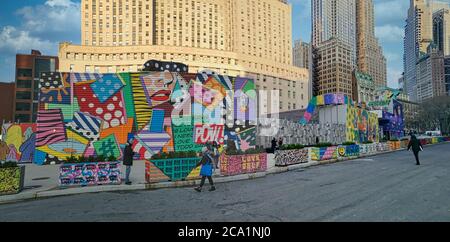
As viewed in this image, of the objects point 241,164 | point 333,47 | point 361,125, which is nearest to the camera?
point 241,164

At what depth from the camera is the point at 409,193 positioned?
8.55 metres

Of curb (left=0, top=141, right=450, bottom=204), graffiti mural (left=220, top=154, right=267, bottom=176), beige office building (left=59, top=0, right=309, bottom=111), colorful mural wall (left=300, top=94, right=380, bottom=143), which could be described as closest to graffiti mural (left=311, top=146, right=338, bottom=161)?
curb (left=0, top=141, right=450, bottom=204)

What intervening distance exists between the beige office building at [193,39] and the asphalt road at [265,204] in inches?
3070

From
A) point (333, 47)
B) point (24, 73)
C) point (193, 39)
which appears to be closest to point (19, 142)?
Answer: point (24, 73)

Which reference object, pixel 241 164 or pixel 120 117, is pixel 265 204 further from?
pixel 120 117

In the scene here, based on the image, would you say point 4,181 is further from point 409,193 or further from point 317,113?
point 317,113

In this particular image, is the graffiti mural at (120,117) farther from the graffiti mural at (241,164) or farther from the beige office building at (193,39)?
the beige office building at (193,39)

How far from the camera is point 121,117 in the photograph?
2103 cm

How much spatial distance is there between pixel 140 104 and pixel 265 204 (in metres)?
16.6

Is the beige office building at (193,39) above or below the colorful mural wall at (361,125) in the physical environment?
above

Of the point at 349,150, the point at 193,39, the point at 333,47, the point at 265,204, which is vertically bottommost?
the point at 265,204

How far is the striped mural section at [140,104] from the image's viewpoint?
840 inches

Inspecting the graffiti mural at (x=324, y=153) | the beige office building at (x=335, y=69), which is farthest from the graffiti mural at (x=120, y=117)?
the beige office building at (x=335, y=69)
